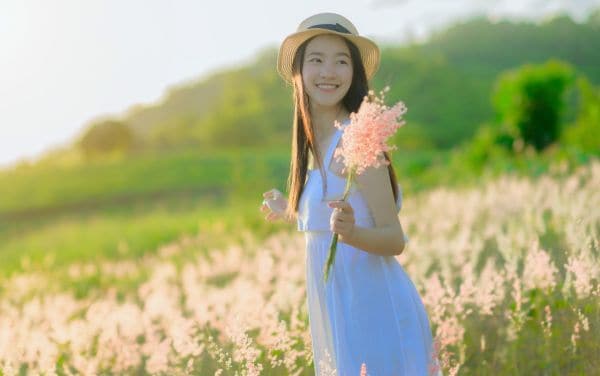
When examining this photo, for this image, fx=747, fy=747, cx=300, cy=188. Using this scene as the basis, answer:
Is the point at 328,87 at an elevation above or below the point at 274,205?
above

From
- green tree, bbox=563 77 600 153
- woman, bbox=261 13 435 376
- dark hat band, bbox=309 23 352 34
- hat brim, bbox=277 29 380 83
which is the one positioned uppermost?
green tree, bbox=563 77 600 153

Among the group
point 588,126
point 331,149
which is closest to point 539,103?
point 588,126

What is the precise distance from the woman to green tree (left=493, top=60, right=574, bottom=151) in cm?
1873

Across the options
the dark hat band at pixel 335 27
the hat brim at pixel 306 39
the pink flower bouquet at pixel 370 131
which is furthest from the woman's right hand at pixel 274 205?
the pink flower bouquet at pixel 370 131

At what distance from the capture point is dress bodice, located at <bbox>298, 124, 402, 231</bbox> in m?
2.62

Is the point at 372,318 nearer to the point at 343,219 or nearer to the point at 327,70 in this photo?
the point at 343,219

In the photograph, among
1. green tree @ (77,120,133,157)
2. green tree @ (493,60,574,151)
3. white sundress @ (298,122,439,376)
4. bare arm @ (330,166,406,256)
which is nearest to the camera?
bare arm @ (330,166,406,256)

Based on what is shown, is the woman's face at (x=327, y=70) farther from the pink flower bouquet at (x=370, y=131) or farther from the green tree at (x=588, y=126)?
the green tree at (x=588, y=126)

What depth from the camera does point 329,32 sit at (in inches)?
113

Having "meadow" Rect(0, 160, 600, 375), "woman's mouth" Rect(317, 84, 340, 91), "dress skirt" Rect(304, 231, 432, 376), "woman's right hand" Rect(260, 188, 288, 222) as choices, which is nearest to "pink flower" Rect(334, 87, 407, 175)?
"dress skirt" Rect(304, 231, 432, 376)

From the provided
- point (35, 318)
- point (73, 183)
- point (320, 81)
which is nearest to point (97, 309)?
point (35, 318)

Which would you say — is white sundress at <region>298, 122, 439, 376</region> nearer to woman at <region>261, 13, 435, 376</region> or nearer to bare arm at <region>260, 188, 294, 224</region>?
woman at <region>261, 13, 435, 376</region>

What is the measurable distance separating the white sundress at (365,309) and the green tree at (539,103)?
18967 mm

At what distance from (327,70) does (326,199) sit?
1.74 feet
